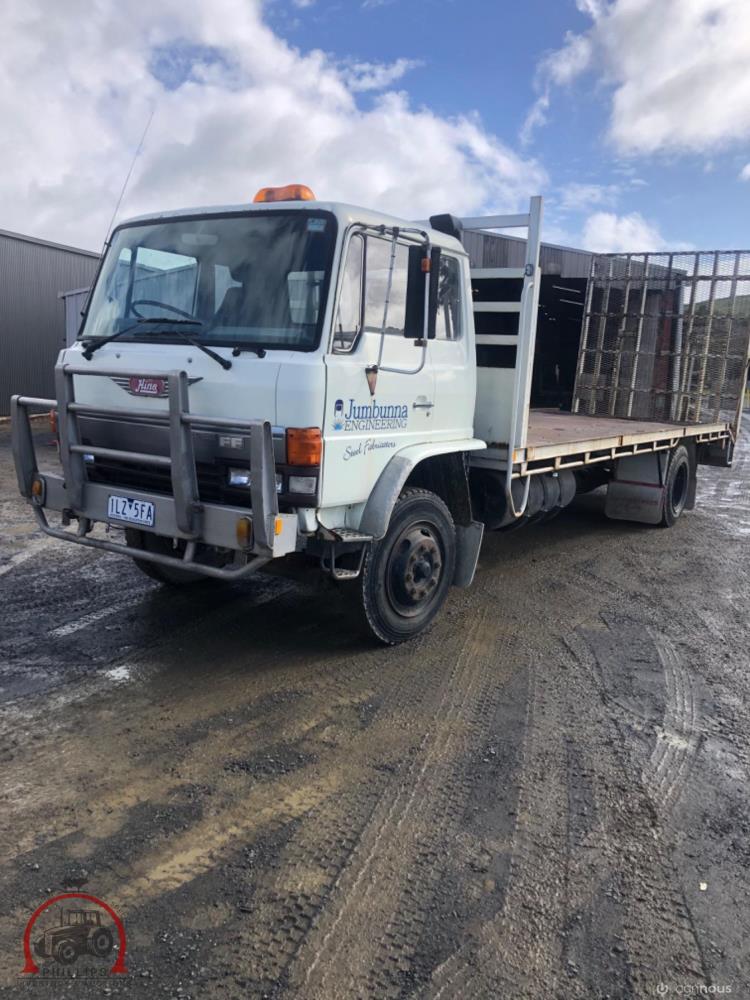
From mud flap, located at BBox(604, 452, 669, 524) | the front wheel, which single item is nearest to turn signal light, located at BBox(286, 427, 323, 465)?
the front wheel

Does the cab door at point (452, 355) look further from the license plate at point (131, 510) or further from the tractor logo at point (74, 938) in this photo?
the tractor logo at point (74, 938)

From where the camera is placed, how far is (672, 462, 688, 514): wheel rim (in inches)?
360

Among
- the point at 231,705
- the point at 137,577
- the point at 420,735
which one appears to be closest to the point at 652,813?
the point at 420,735

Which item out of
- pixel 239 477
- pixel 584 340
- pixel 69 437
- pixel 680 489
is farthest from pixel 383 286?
pixel 680 489

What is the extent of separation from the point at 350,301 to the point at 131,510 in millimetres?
1681

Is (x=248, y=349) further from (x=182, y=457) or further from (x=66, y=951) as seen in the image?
(x=66, y=951)

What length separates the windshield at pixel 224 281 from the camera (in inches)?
164

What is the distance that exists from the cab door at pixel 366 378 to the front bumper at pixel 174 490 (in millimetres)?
440

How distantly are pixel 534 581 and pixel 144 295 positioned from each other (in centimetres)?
394

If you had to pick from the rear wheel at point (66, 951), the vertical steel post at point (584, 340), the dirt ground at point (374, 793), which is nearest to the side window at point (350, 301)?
the dirt ground at point (374, 793)

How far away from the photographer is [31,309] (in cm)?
1820

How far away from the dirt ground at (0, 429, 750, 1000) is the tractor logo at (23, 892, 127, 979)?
4 centimetres

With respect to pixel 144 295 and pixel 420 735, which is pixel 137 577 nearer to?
pixel 144 295

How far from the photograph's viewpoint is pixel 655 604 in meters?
6.19
